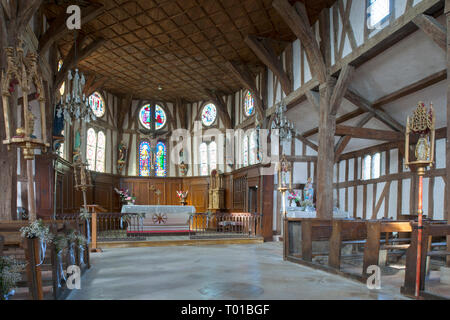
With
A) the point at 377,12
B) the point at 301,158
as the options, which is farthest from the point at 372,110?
the point at 301,158

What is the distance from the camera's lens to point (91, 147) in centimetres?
1712

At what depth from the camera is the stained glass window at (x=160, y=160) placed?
2009 centimetres

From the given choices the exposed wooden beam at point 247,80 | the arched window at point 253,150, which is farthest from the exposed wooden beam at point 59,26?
the arched window at point 253,150

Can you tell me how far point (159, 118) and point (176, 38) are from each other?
8.49 metres

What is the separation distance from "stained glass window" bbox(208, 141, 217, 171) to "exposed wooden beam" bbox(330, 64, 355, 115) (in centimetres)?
1024

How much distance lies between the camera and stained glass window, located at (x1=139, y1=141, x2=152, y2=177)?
19.8 meters

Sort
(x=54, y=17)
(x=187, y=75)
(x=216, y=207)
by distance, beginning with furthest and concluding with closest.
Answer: (x=216, y=207)
(x=187, y=75)
(x=54, y=17)

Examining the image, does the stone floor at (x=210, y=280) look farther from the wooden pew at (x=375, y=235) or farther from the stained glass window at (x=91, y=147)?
the stained glass window at (x=91, y=147)

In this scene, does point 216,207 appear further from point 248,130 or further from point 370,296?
point 370,296

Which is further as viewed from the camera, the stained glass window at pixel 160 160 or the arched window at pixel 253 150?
the stained glass window at pixel 160 160

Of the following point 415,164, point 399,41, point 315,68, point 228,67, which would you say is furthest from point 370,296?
point 228,67

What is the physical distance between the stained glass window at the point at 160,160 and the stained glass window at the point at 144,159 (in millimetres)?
454

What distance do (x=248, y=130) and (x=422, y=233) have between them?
11737 millimetres

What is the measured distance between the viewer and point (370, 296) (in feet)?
15.8
